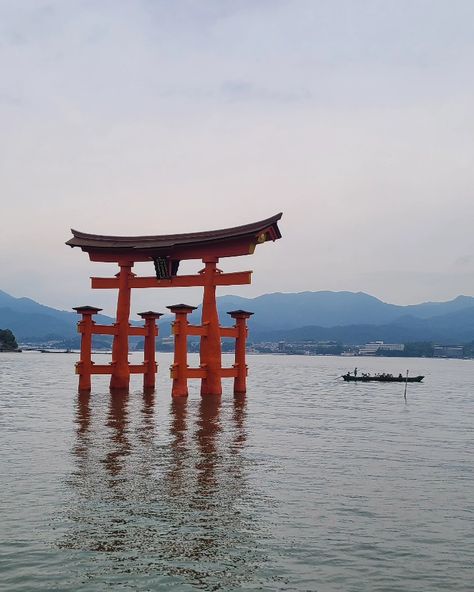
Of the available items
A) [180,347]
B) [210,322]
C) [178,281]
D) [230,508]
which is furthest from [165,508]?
[178,281]

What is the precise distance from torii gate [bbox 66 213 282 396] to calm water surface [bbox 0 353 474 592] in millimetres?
8870

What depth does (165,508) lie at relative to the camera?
38.2 ft

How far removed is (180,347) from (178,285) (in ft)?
13.6

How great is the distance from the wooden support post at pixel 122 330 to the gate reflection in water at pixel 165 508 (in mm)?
14039

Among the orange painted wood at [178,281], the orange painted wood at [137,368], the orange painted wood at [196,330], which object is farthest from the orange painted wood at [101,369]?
the orange painted wood at [196,330]

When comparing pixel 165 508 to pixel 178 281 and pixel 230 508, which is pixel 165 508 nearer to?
pixel 230 508

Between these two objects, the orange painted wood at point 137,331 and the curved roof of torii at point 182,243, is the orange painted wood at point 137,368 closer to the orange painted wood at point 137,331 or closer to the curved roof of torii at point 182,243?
the orange painted wood at point 137,331

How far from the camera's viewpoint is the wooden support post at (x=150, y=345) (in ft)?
127

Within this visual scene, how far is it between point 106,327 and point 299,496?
77.4 ft

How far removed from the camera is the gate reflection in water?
8.77m

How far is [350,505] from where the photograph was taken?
12414 mm

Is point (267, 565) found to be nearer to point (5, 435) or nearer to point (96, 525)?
point (96, 525)

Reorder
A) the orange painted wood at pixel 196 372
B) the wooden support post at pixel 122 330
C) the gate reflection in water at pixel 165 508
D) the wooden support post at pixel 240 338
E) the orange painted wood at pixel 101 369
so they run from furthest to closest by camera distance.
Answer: the wooden support post at pixel 240 338 → the wooden support post at pixel 122 330 → the orange painted wood at pixel 101 369 → the orange painted wood at pixel 196 372 → the gate reflection in water at pixel 165 508

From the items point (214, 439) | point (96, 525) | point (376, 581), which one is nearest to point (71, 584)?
point (96, 525)
